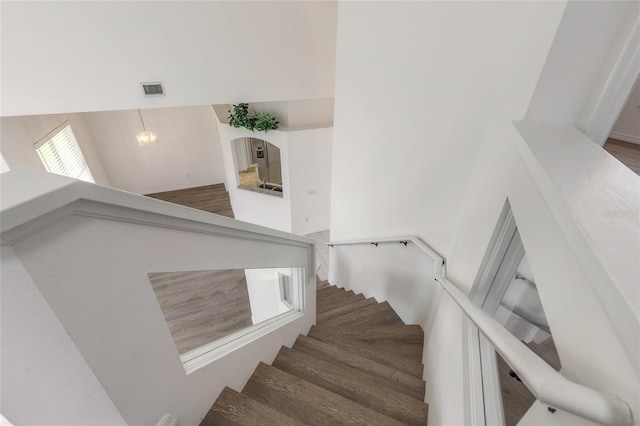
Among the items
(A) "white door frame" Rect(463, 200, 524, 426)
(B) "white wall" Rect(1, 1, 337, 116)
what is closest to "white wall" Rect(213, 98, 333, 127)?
(B) "white wall" Rect(1, 1, 337, 116)

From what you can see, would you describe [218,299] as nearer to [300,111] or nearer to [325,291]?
[325,291]

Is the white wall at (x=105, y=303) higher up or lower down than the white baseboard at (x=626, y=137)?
lower down

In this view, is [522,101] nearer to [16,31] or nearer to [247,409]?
[247,409]

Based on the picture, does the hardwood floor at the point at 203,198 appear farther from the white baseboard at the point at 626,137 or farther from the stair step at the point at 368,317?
the white baseboard at the point at 626,137

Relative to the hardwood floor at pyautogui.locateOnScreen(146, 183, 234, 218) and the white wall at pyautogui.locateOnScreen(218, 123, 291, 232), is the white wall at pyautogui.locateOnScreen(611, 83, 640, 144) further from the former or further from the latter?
the hardwood floor at pyautogui.locateOnScreen(146, 183, 234, 218)

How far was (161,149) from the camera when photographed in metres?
8.10

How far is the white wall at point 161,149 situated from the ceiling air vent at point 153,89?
14.3 feet

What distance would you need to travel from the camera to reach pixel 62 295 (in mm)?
667

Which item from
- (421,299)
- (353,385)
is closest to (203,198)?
(421,299)

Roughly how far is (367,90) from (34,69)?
3.65m

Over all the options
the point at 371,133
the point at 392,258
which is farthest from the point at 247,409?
the point at 371,133

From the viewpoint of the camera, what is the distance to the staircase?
4.84ft

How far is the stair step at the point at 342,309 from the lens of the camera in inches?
124

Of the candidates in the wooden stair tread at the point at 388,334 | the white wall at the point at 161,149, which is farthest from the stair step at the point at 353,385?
the white wall at the point at 161,149
